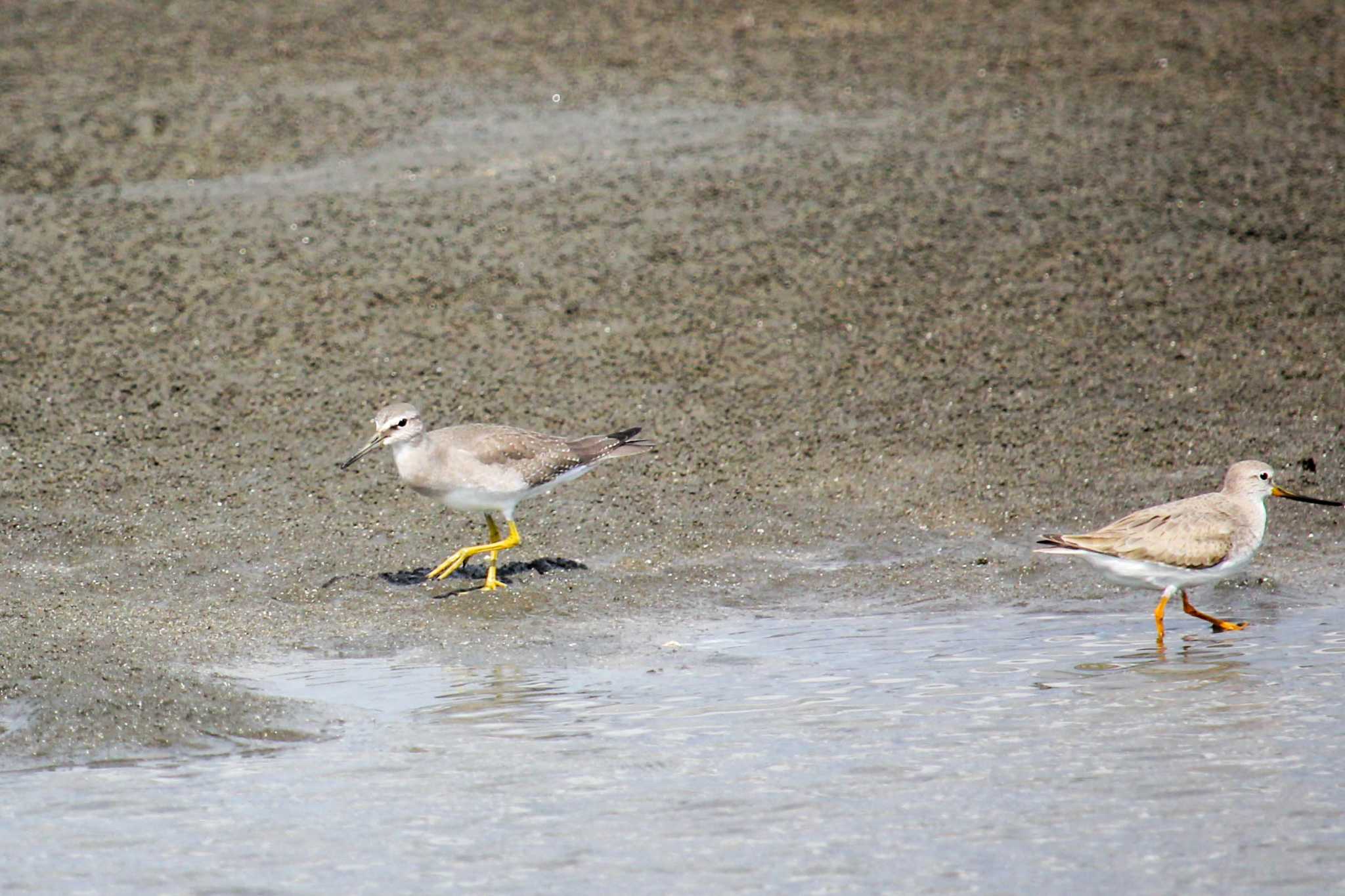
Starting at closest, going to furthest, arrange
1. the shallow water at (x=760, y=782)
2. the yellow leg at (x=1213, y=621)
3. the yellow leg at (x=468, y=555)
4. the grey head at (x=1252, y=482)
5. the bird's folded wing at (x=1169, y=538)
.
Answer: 1. the shallow water at (x=760, y=782)
2. the bird's folded wing at (x=1169, y=538)
3. the yellow leg at (x=1213, y=621)
4. the grey head at (x=1252, y=482)
5. the yellow leg at (x=468, y=555)

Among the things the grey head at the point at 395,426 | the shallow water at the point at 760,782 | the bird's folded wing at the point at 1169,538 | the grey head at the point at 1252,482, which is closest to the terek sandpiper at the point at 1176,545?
the bird's folded wing at the point at 1169,538

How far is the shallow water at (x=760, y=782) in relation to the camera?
5.25m

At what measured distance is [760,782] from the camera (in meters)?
5.98

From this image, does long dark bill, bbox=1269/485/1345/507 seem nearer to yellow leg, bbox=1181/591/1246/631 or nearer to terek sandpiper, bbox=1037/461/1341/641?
terek sandpiper, bbox=1037/461/1341/641

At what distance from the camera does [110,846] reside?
17.7ft

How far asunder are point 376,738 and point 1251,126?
33.3ft

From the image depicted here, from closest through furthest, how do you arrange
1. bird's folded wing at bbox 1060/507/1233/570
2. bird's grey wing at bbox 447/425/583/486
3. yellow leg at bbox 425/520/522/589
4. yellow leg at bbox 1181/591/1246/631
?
bird's folded wing at bbox 1060/507/1233/570 < yellow leg at bbox 1181/591/1246/631 < yellow leg at bbox 425/520/522/589 < bird's grey wing at bbox 447/425/583/486

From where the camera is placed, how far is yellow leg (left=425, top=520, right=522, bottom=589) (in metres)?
8.72

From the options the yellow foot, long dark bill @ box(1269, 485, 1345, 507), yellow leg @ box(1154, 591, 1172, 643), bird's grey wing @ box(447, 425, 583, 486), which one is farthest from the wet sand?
yellow leg @ box(1154, 591, 1172, 643)

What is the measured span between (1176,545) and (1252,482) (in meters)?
0.81

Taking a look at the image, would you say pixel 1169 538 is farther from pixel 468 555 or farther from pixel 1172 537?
pixel 468 555

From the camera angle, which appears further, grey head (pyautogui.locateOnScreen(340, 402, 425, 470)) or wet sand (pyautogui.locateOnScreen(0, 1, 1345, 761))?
grey head (pyautogui.locateOnScreen(340, 402, 425, 470))

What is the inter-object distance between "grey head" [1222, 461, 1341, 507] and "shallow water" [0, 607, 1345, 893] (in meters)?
0.96

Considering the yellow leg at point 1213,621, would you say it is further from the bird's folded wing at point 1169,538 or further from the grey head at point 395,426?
the grey head at point 395,426
